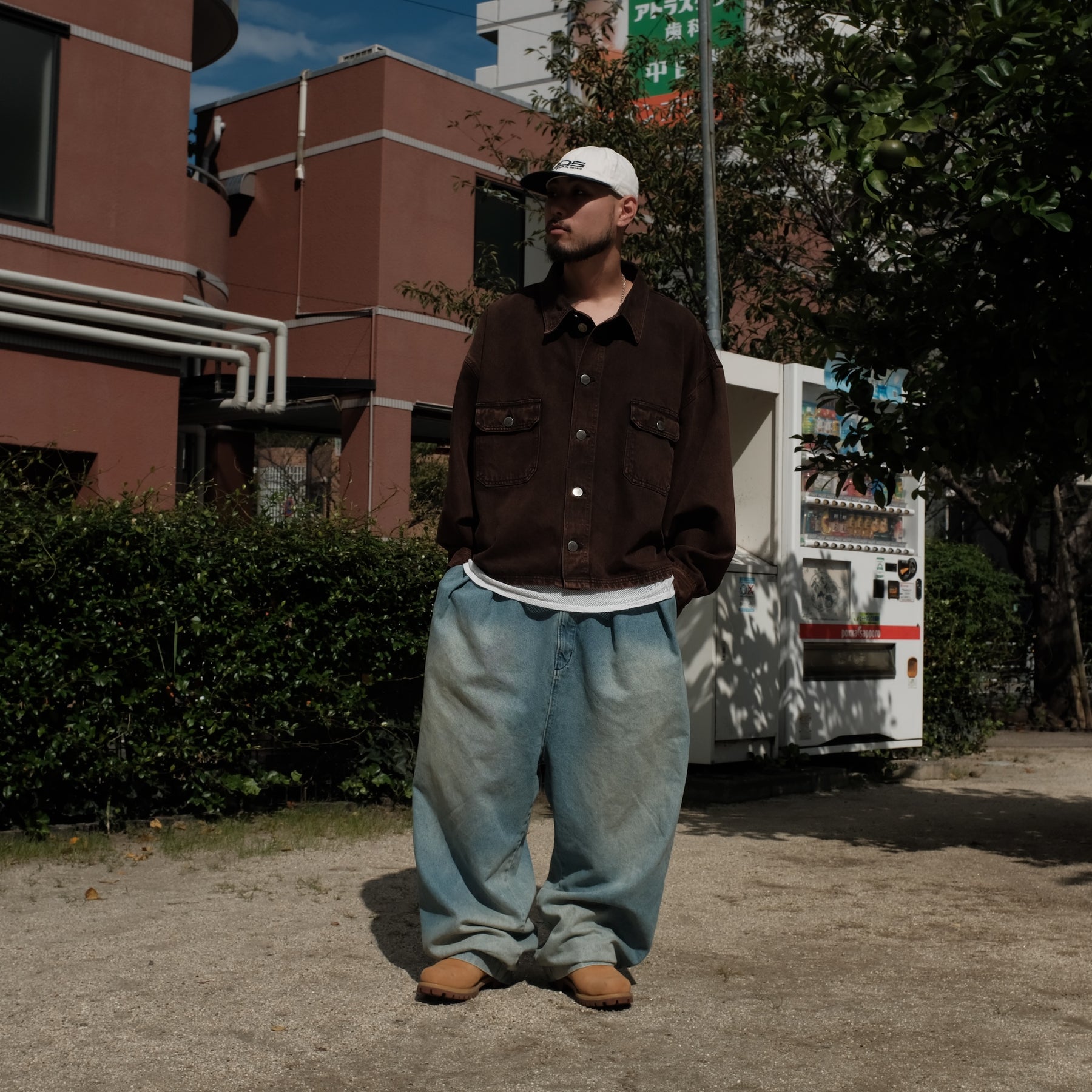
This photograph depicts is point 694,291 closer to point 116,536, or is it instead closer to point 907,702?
point 907,702

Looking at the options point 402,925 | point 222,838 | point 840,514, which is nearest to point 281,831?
point 222,838

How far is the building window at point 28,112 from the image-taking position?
36.6 feet

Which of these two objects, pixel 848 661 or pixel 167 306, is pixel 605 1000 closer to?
pixel 848 661

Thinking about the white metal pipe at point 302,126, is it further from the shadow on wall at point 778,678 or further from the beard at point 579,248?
the beard at point 579,248

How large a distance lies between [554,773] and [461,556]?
0.62 metres

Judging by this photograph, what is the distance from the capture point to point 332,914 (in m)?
4.57

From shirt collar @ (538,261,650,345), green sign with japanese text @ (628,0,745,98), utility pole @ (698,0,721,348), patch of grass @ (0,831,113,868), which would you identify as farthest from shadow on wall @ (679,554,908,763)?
green sign with japanese text @ (628,0,745,98)

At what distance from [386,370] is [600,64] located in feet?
16.8

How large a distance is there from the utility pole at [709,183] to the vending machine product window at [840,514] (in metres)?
2.12

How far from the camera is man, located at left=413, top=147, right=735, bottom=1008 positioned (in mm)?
3555

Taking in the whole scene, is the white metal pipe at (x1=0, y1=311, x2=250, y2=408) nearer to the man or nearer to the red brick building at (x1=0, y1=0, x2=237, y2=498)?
the red brick building at (x1=0, y1=0, x2=237, y2=498)

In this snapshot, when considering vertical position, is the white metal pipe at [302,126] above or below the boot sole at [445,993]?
above

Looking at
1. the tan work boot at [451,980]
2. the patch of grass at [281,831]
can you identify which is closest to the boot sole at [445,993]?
the tan work boot at [451,980]

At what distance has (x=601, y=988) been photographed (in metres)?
3.46
